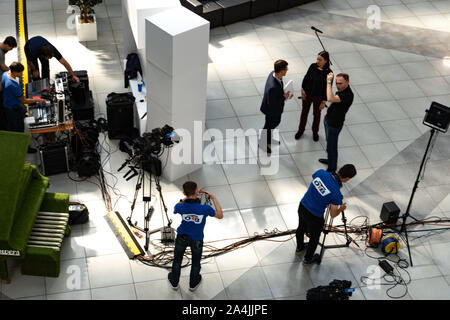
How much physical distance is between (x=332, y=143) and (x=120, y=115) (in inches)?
117

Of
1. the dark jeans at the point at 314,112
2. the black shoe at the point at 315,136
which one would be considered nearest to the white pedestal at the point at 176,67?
the dark jeans at the point at 314,112

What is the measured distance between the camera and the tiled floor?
6930 mm

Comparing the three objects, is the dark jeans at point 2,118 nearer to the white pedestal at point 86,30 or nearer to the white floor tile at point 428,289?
the white pedestal at point 86,30

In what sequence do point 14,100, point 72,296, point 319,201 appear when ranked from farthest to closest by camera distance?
point 14,100 → point 72,296 → point 319,201

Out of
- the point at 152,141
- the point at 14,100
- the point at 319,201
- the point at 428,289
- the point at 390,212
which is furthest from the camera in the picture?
the point at 14,100

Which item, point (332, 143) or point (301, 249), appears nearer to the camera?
point (301, 249)

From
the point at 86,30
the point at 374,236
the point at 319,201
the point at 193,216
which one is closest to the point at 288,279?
the point at 319,201

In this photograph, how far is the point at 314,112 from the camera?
349 inches

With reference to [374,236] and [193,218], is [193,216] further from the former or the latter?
[374,236]

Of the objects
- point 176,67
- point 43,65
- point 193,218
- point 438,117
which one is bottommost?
point 193,218

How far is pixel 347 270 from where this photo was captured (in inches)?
282

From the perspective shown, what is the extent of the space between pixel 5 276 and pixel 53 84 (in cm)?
323
